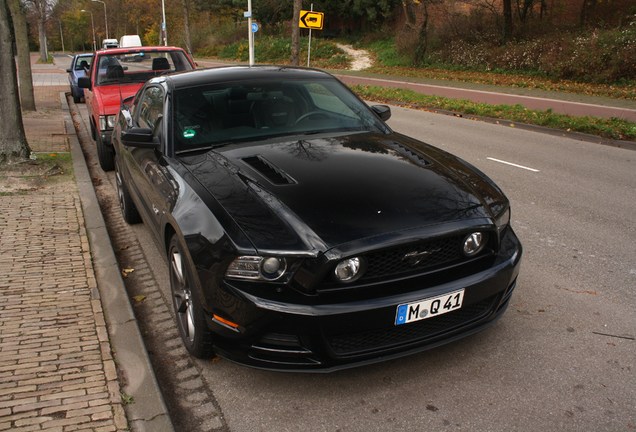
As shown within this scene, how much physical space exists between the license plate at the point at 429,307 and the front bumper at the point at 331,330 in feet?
0.09

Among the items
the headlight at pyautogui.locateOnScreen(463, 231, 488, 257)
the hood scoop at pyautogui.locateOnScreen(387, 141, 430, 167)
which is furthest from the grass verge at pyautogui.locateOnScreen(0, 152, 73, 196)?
the headlight at pyautogui.locateOnScreen(463, 231, 488, 257)

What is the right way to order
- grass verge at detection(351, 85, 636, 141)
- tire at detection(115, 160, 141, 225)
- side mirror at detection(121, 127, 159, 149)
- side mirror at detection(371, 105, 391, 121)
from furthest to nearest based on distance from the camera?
1. grass verge at detection(351, 85, 636, 141)
2. tire at detection(115, 160, 141, 225)
3. side mirror at detection(371, 105, 391, 121)
4. side mirror at detection(121, 127, 159, 149)

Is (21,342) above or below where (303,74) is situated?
below

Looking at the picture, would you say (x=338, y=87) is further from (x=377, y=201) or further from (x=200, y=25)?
(x=200, y=25)

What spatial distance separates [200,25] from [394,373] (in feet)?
222

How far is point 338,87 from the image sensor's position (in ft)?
16.3

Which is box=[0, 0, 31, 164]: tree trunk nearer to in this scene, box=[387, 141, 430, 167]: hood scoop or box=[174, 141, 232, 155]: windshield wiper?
box=[174, 141, 232, 155]: windshield wiper

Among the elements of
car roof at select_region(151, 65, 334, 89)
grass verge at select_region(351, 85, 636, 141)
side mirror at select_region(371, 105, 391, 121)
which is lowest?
grass verge at select_region(351, 85, 636, 141)

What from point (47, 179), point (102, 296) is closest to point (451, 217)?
point (102, 296)

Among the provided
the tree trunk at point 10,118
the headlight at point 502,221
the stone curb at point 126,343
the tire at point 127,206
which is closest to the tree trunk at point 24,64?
the tree trunk at point 10,118

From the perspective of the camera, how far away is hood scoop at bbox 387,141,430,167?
12.3 feet

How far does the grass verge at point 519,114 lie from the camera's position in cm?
1150

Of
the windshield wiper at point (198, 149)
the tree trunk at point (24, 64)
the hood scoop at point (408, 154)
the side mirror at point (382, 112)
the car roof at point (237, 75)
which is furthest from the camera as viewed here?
the tree trunk at point (24, 64)

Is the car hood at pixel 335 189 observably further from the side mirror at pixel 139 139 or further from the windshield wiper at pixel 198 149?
the side mirror at pixel 139 139
